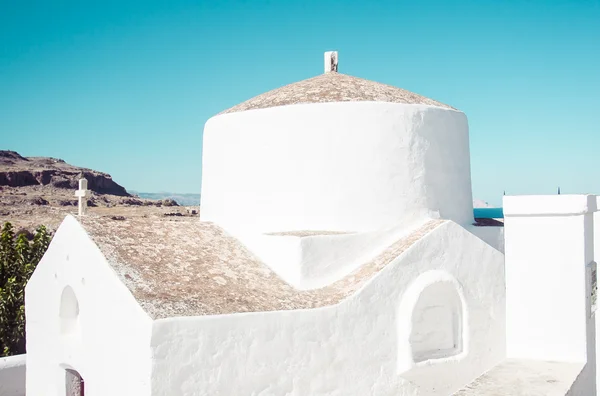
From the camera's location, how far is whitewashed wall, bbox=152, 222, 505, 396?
628 centimetres

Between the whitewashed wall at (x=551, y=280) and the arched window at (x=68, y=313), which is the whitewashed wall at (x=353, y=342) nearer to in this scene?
the whitewashed wall at (x=551, y=280)

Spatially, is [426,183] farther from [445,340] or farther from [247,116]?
[247,116]

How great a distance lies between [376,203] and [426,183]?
98 centimetres

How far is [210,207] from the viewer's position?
33.4ft

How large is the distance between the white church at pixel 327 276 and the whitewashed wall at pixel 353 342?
0.02m

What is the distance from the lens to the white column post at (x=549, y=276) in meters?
6.51

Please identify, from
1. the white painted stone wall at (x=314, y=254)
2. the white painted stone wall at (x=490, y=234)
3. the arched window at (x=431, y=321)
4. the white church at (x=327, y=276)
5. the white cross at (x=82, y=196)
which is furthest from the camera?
the white painted stone wall at (x=490, y=234)

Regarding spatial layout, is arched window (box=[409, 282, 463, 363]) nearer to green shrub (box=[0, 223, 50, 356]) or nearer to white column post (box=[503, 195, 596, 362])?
white column post (box=[503, 195, 596, 362])

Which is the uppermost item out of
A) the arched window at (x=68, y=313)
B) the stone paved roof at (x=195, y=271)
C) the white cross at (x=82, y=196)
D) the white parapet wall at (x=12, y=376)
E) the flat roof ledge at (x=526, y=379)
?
the white cross at (x=82, y=196)

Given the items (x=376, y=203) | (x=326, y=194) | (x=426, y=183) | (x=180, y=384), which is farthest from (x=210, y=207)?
(x=180, y=384)

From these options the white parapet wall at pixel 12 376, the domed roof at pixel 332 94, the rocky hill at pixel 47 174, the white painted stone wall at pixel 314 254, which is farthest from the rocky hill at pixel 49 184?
the white painted stone wall at pixel 314 254

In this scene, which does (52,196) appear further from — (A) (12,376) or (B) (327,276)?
(B) (327,276)

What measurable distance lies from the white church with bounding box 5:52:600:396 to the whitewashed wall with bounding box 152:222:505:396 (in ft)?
0.06

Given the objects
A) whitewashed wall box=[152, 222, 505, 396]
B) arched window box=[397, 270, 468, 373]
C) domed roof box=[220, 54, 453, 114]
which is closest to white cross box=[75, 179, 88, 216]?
domed roof box=[220, 54, 453, 114]
